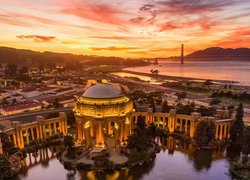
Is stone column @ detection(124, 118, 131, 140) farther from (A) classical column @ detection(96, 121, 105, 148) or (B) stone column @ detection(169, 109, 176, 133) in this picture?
(B) stone column @ detection(169, 109, 176, 133)

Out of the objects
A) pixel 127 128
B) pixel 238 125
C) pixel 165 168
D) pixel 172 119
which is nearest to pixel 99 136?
pixel 127 128

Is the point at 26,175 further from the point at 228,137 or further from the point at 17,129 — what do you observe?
the point at 228,137

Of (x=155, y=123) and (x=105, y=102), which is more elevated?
(x=105, y=102)

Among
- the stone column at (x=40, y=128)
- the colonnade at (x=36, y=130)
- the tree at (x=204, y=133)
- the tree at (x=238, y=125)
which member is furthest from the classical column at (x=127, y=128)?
the tree at (x=238, y=125)

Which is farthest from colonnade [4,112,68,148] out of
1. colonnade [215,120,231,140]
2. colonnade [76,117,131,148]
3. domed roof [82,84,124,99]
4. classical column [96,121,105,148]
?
colonnade [215,120,231,140]

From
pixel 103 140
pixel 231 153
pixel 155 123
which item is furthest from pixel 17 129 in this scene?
pixel 231 153

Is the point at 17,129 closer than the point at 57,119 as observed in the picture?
Yes

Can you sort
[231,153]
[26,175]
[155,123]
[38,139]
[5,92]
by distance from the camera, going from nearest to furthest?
1. [26,175]
2. [231,153]
3. [38,139]
4. [155,123]
5. [5,92]
